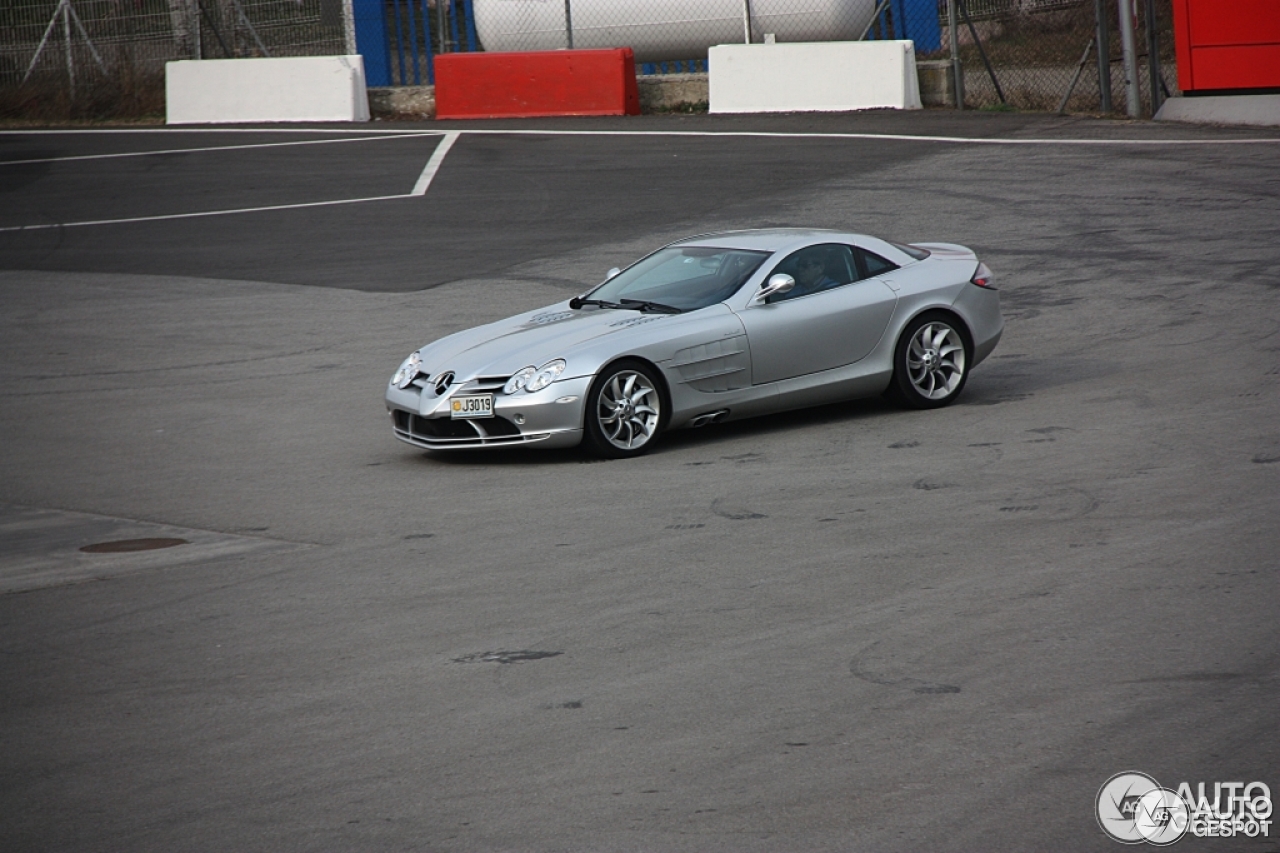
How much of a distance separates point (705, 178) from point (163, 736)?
1704 centimetres

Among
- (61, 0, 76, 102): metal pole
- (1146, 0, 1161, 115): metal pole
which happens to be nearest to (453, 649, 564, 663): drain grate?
(1146, 0, 1161, 115): metal pole

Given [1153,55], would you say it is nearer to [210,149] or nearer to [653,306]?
[210,149]

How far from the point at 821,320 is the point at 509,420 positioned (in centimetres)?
232

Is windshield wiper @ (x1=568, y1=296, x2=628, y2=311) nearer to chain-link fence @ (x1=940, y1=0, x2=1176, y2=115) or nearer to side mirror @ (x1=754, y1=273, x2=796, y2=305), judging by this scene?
side mirror @ (x1=754, y1=273, x2=796, y2=305)

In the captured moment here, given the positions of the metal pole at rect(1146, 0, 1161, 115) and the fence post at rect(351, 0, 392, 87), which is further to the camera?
the fence post at rect(351, 0, 392, 87)

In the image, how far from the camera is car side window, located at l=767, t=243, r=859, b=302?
10508mm

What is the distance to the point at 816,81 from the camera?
26.4m

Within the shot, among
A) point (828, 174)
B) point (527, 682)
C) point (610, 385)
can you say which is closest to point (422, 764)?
point (527, 682)

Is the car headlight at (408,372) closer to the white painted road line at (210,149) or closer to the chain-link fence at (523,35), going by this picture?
the white painted road line at (210,149)

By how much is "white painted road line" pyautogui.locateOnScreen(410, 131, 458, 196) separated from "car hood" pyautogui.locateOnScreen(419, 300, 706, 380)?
468 inches

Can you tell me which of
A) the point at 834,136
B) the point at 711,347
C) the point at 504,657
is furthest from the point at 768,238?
the point at 834,136

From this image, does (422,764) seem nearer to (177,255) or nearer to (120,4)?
(177,255)

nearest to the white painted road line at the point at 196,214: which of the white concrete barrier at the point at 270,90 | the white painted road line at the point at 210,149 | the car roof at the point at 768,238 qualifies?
the white painted road line at the point at 210,149

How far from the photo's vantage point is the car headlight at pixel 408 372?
1010cm
